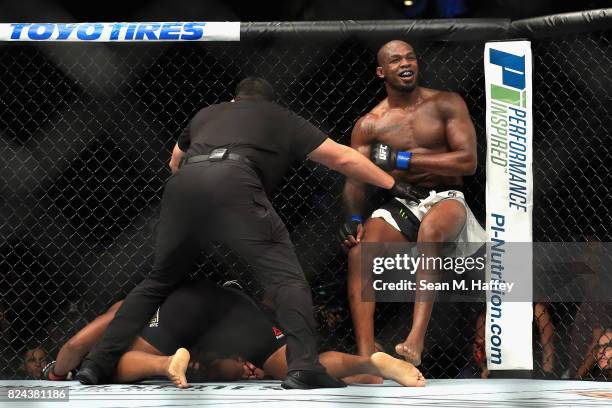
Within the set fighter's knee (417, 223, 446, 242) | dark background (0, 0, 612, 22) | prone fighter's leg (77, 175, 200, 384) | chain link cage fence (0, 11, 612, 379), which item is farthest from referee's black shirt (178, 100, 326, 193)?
dark background (0, 0, 612, 22)

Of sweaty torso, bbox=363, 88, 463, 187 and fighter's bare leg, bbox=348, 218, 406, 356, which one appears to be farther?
sweaty torso, bbox=363, 88, 463, 187

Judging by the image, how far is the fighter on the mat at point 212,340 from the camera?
2.43m

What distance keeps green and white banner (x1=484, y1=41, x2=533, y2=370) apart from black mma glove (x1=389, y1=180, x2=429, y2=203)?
0.71 feet

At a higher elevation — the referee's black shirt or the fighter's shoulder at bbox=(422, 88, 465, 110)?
the fighter's shoulder at bbox=(422, 88, 465, 110)

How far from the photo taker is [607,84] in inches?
128

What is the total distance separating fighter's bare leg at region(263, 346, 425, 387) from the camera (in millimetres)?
2330

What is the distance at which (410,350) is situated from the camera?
268 centimetres

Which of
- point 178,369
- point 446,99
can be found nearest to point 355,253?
point 446,99

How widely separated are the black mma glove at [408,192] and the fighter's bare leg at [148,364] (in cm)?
82

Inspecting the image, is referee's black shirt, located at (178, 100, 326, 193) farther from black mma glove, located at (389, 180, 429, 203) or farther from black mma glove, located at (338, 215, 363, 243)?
black mma glove, located at (338, 215, 363, 243)

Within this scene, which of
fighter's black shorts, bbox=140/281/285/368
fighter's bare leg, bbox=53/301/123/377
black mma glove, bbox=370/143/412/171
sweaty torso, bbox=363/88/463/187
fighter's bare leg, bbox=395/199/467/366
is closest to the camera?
fighter's black shorts, bbox=140/281/285/368

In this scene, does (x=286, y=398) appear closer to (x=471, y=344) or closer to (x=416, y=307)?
(x=416, y=307)

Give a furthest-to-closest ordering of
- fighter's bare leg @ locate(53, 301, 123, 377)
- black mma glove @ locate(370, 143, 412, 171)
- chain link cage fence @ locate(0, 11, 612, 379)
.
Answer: chain link cage fence @ locate(0, 11, 612, 379)
black mma glove @ locate(370, 143, 412, 171)
fighter's bare leg @ locate(53, 301, 123, 377)

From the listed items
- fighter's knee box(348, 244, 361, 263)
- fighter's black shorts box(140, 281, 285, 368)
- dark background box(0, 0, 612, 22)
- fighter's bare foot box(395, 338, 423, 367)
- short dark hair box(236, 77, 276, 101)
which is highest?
dark background box(0, 0, 612, 22)
